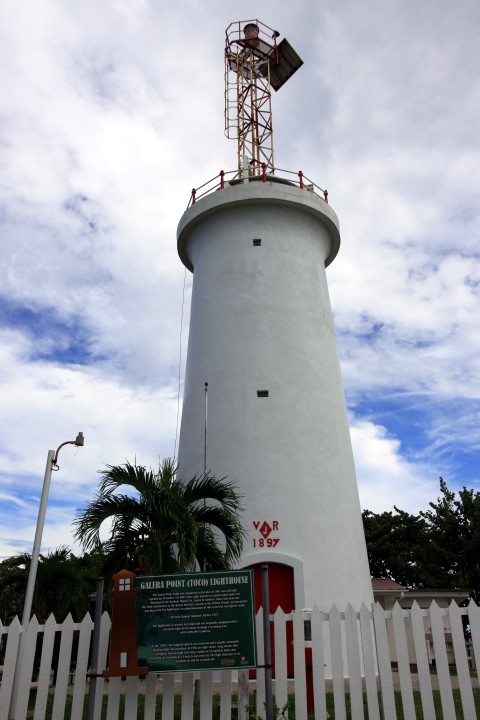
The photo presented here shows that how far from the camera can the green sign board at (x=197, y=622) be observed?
7.35 m

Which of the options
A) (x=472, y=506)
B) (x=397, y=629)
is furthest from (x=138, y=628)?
(x=472, y=506)

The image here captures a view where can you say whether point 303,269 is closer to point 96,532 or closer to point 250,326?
point 250,326

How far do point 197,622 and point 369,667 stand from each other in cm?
246

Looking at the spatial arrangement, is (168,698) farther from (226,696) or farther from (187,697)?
(226,696)

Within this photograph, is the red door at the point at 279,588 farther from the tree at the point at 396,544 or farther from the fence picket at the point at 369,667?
the tree at the point at 396,544

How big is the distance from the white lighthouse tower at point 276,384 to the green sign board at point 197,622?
5.50m

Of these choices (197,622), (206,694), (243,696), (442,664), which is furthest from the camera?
(442,664)

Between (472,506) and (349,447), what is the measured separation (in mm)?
20280

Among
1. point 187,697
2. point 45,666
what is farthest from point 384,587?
point 45,666

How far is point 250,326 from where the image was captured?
15.3m

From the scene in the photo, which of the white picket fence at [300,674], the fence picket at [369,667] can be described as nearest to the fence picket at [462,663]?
the white picket fence at [300,674]

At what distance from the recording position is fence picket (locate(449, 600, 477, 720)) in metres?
7.80

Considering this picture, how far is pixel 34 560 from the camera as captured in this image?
9.43 metres

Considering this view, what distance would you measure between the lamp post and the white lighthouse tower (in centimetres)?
429
